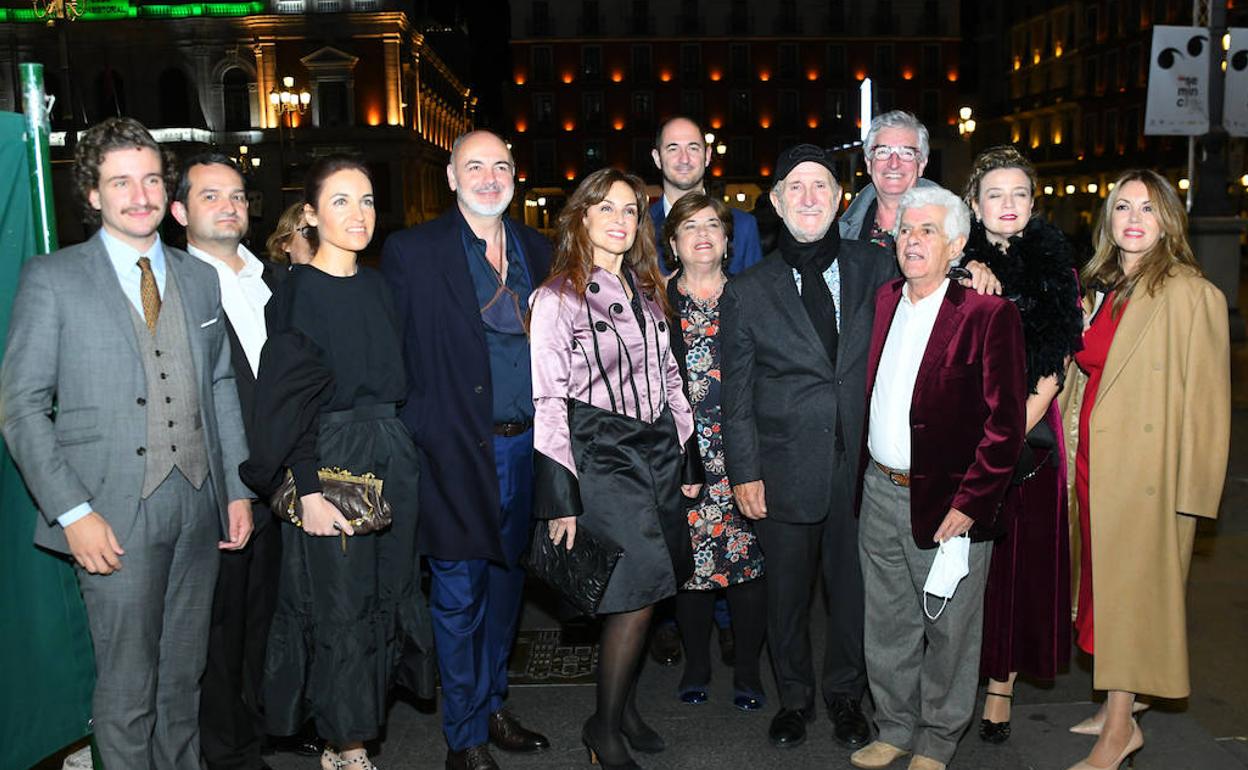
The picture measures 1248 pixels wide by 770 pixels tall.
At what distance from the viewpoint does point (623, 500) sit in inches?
141

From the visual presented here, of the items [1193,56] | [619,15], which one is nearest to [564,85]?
[619,15]

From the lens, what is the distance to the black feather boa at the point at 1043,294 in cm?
359

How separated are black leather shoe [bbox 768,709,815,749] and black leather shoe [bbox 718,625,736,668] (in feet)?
2.34

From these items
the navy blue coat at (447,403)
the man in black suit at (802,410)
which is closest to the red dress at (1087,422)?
the man in black suit at (802,410)

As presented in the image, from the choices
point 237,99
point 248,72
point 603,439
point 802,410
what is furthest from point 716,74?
point 603,439

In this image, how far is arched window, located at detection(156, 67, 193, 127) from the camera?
4919 centimetres

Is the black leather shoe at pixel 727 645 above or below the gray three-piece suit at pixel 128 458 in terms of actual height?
below

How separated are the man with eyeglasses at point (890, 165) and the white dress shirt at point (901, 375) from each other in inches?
38.2

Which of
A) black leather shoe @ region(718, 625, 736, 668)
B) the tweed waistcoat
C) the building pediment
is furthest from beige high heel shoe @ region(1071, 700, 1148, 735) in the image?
the building pediment

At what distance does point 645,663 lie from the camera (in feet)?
16.4

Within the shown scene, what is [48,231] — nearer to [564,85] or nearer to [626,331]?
[626,331]

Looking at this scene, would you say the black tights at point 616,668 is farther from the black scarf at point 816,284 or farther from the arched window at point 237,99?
the arched window at point 237,99

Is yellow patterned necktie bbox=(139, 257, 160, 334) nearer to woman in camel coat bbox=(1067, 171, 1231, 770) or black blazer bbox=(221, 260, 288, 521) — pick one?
black blazer bbox=(221, 260, 288, 521)

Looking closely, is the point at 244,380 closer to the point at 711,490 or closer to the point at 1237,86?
the point at 711,490
